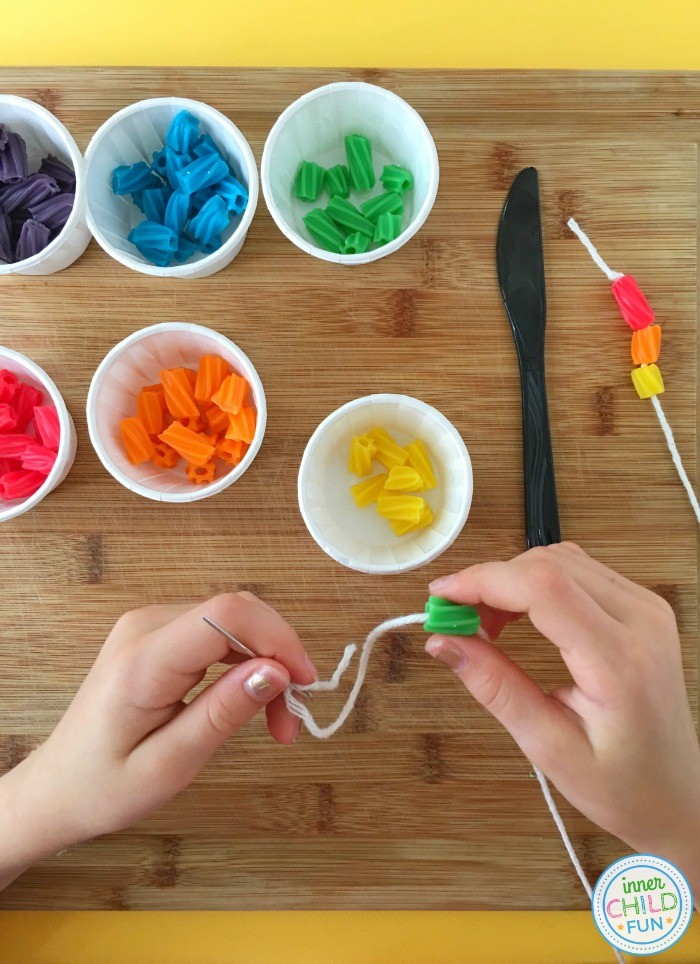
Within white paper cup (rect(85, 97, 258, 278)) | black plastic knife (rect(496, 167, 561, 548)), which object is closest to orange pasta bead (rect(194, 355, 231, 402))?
white paper cup (rect(85, 97, 258, 278))

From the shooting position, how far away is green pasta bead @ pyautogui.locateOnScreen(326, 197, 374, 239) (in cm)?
112

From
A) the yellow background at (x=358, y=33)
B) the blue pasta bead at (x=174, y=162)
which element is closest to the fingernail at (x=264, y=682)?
the blue pasta bead at (x=174, y=162)

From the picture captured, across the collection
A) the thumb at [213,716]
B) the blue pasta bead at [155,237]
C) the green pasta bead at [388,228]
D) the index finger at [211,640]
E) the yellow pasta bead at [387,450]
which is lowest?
the thumb at [213,716]

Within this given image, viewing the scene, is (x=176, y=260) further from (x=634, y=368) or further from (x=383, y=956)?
(x=383, y=956)

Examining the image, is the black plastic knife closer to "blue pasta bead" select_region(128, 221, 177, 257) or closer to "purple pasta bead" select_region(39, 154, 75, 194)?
"blue pasta bead" select_region(128, 221, 177, 257)

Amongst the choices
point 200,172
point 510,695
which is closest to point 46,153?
point 200,172

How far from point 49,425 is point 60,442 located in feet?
0.11

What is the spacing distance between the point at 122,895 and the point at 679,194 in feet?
4.56

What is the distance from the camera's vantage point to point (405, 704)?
1132mm

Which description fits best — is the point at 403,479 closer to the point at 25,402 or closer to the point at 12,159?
the point at 25,402

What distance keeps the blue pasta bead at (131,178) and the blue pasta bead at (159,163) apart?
0.01m

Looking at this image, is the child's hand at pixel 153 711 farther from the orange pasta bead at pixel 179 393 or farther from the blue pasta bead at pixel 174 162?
the blue pasta bead at pixel 174 162

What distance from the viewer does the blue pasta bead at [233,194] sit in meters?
1.09

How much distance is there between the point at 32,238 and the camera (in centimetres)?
109
